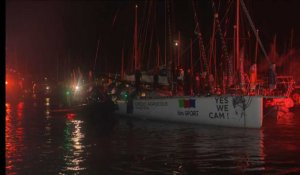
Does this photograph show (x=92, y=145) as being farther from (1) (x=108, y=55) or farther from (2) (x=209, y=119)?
(1) (x=108, y=55)

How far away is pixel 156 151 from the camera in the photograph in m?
17.1

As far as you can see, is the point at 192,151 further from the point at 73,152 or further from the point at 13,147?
the point at 13,147

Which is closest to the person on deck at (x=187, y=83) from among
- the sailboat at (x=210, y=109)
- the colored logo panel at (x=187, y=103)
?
the sailboat at (x=210, y=109)

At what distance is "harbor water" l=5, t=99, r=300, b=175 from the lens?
13453mm

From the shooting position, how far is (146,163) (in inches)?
569

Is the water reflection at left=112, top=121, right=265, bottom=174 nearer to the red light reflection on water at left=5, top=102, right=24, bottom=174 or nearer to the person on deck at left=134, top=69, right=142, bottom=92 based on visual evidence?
the red light reflection on water at left=5, top=102, right=24, bottom=174

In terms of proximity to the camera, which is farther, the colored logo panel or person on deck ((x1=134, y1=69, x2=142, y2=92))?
person on deck ((x1=134, y1=69, x2=142, y2=92))

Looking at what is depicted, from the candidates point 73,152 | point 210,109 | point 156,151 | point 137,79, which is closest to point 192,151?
point 156,151

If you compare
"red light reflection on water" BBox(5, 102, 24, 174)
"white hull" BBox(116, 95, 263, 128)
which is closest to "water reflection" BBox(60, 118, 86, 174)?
"red light reflection on water" BBox(5, 102, 24, 174)

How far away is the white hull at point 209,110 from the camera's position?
24703mm

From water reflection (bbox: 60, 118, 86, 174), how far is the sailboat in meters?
6.49

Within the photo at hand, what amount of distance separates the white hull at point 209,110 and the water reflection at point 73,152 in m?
→ 6.48

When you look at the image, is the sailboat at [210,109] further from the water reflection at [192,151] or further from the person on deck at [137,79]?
the person on deck at [137,79]

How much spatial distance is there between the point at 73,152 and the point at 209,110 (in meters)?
11.3
